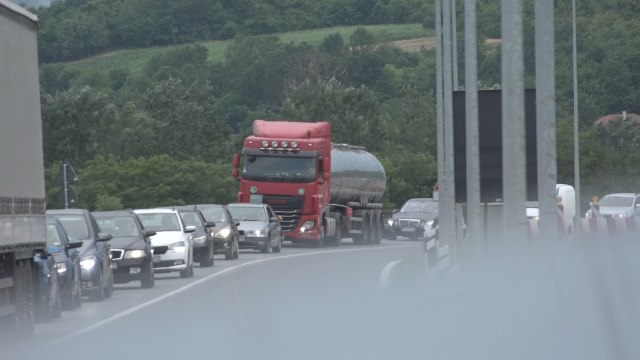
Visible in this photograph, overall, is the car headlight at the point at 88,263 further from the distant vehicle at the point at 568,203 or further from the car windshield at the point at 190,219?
the distant vehicle at the point at 568,203

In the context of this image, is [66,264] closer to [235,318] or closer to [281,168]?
[235,318]

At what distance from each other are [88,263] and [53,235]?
1354mm

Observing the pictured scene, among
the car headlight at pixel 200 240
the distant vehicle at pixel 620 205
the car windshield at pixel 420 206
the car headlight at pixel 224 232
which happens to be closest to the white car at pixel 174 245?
the car headlight at pixel 200 240

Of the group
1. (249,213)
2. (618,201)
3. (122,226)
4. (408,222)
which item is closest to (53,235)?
(122,226)

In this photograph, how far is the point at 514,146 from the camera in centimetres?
2453

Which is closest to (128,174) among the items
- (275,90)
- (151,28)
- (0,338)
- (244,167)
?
(244,167)

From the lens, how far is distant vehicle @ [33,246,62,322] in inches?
877

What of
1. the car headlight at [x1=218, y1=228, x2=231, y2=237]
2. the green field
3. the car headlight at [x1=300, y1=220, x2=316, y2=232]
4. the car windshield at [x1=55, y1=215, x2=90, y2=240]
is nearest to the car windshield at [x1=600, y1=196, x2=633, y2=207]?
the car headlight at [x1=300, y1=220, x2=316, y2=232]

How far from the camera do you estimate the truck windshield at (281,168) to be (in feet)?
188

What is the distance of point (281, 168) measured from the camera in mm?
57438

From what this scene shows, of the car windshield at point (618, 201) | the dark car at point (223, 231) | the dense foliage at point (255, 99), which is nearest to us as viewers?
the dark car at point (223, 231)

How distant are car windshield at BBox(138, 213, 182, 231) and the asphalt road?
1133 mm

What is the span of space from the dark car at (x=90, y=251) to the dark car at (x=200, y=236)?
13.3 meters

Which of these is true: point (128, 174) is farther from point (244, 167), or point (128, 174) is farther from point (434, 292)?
point (434, 292)
